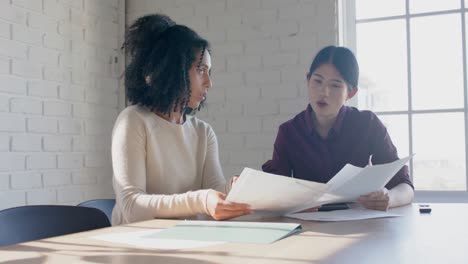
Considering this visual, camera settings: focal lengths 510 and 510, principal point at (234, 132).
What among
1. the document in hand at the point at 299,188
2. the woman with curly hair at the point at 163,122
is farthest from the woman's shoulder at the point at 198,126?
the document in hand at the point at 299,188

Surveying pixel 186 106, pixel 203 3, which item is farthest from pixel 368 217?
pixel 203 3

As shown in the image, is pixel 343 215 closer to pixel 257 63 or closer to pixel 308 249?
pixel 308 249

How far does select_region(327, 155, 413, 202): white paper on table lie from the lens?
1141 mm

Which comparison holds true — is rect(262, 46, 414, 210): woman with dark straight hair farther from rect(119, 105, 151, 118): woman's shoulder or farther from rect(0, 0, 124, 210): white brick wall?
rect(0, 0, 124, 210): white brick wall

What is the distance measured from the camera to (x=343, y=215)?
3.92 ft

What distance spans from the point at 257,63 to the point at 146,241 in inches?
75.8

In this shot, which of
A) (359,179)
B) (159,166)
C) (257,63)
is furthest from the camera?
(257,63)

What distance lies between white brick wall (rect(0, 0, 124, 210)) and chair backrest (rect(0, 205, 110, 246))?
1.01 metres

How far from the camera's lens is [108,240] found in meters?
0.91

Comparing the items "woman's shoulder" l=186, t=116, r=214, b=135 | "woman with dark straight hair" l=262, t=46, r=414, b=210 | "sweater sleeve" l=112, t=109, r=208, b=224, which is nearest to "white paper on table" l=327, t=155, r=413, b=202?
"sweater sleeve" l=112, t=109, r=208, b=224

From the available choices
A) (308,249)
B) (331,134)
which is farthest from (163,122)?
(308,249)

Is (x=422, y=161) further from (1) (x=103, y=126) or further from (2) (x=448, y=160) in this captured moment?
(1) (x=103, y=126)

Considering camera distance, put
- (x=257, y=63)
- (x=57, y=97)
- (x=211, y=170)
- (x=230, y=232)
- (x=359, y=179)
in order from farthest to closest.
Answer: (x=257, y=63), (x=57, y=97), (x=211, y=170), (x=359, y=179), (x=230, y=232)

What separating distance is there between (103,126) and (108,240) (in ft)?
6.49
